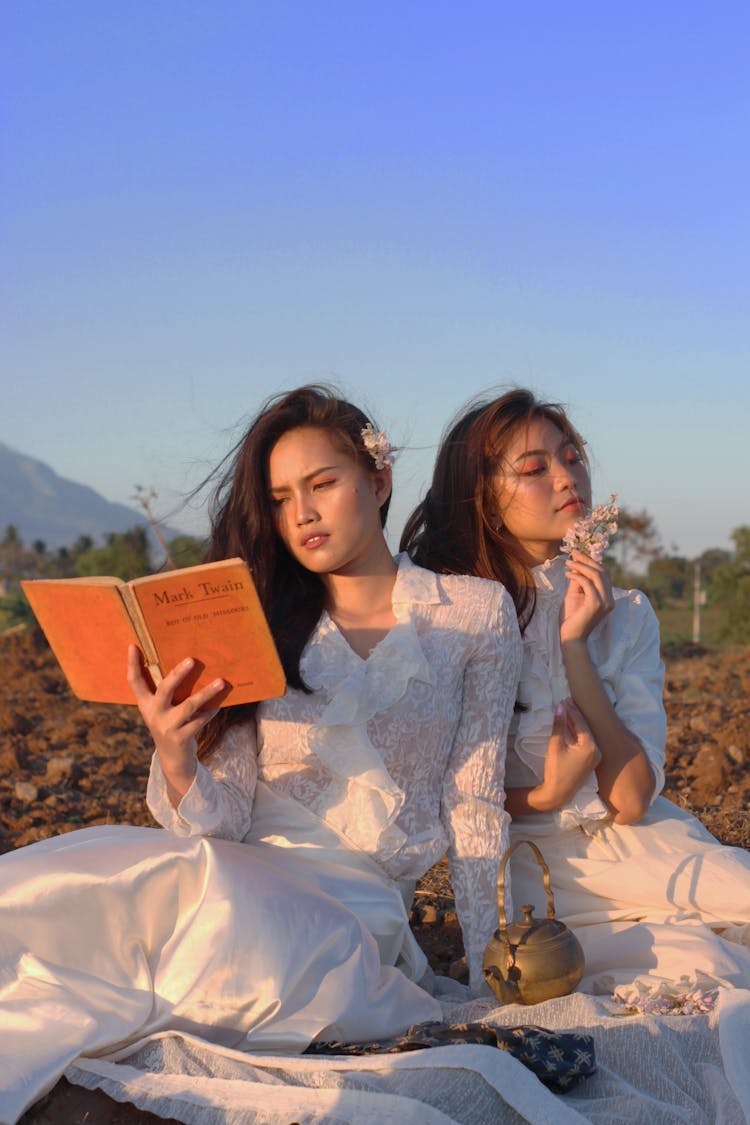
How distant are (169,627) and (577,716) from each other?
135 centimetres

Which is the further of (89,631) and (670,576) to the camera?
(670,576)

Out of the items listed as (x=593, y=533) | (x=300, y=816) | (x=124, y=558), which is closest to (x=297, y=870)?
(x=300, y=816)

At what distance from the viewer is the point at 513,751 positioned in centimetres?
383

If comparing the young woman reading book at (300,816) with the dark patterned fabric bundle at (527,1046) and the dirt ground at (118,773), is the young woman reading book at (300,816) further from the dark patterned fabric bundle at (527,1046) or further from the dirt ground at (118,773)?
the dirt ground at (118,773)

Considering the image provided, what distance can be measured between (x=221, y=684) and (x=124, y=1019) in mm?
771

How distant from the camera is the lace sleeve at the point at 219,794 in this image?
3221 millimetres

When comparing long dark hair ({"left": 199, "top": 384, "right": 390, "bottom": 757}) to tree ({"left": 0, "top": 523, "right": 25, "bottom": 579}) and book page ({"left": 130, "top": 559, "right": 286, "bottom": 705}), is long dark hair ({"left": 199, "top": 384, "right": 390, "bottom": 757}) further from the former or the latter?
tree ({"left": 0, "top": 523, "right": 25, "bottom": 579})

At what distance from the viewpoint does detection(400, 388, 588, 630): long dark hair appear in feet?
12.6

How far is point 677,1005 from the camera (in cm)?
313

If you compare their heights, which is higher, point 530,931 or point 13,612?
point 530,931

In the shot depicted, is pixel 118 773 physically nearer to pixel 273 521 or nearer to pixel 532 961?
pixel 273 521

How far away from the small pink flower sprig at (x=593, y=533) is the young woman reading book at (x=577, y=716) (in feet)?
0.08

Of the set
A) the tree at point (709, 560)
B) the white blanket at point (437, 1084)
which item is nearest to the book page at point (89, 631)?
the white blanket at point (437, 1084)

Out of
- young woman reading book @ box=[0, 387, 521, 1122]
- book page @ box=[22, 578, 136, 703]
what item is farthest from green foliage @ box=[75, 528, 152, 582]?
book page @ box=[22, 578, 136, 703]
